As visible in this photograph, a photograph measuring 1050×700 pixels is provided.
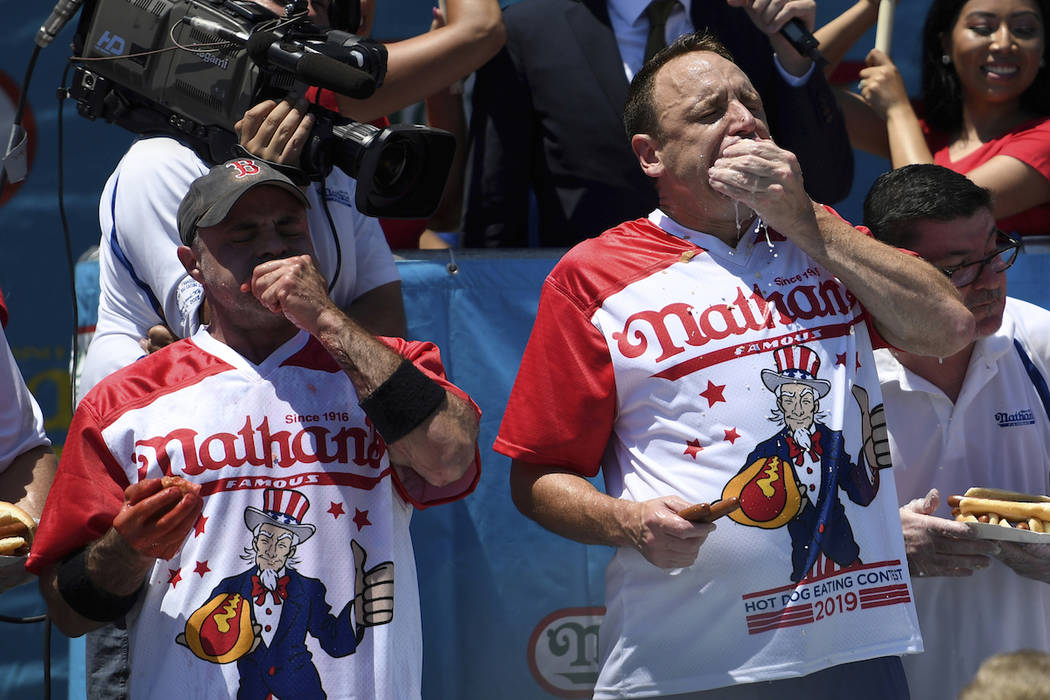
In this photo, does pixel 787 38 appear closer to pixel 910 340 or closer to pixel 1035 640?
pixel 910 340

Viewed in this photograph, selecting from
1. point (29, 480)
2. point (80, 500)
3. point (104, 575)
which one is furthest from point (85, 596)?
point (29, 480)

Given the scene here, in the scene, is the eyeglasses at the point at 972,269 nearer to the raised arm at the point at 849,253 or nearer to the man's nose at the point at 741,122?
the raised arm at the point at 849,253

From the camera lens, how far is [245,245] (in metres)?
2.60

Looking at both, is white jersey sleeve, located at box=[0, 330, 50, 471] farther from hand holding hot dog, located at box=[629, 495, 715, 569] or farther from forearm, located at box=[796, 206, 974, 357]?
forearm, located at box=[796, 206, 974, 357]

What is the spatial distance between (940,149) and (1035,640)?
1696mm

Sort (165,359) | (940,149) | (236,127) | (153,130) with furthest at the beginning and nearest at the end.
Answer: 1. (940,149)
2. (153,130)
3. (236,127)
4. (165,359)

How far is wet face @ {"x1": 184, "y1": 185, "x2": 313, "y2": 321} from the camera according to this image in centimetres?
257

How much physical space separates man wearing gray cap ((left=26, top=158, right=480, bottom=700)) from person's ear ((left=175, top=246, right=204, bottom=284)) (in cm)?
4

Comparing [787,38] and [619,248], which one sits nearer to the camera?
[619,248]

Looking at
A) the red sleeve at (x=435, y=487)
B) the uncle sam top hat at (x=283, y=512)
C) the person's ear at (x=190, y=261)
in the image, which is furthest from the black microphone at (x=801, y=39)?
the uncle sam top hat at (x=283, y=512)

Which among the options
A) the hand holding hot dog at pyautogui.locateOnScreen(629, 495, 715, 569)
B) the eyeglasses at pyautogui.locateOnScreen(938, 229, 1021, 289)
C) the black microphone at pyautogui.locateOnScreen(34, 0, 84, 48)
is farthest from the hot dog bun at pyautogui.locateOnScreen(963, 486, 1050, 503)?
the black microphone at pyautogui.locateOnScreen(34, 0, 84, 48)

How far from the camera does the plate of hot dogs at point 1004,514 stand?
269cm

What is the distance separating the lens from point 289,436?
248cm

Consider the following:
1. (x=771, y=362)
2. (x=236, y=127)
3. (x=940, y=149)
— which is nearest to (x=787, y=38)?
(x=940, y=149)
